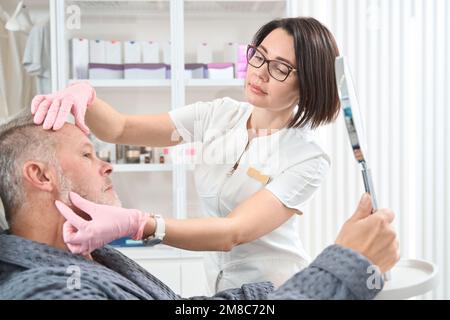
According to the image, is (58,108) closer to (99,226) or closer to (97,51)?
(99,226)

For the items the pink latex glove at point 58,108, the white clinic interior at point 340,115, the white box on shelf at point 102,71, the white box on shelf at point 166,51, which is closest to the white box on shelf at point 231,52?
the white clinic interior at point 340,115

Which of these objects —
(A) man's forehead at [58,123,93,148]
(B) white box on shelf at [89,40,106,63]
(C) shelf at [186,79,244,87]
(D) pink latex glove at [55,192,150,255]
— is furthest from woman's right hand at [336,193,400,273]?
(B) white box on shelf at [89,40,106,63]

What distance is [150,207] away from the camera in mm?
1076

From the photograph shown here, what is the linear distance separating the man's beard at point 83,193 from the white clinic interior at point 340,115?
0.89 ft

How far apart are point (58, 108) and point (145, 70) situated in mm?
440

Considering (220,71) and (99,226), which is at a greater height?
(220,71)

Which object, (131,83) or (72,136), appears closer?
(72,136)

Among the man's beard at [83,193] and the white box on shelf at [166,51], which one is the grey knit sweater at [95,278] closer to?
the man's beard at [83,193]

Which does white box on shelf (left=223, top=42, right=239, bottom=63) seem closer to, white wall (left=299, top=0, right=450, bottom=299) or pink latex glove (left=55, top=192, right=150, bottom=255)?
white wall (left=299, top=0, right=450, bottom=299)

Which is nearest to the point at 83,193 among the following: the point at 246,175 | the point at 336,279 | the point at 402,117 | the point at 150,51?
the point at 246,175

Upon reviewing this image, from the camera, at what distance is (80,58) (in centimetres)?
115

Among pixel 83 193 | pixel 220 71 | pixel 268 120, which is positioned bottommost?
pixel 83 193
